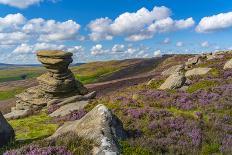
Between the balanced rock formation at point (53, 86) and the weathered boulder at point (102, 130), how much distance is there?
32.0 m

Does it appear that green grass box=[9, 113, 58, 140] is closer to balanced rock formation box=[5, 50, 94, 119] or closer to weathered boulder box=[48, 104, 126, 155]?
weathered boulder box=[48, 104, 126, 155]

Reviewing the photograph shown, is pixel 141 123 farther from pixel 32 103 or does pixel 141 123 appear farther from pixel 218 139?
pixel 32 103

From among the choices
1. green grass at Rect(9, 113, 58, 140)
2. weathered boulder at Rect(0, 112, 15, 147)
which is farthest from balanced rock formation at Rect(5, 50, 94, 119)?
weathered boulder at Rect(0, 112, 15, 147)

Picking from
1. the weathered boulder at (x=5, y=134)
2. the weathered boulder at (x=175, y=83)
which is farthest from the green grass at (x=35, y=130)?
the weathered boulder at (x=175, y=83)

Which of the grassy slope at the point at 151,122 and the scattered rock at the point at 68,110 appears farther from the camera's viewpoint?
the scattered rock at the point at 68,110

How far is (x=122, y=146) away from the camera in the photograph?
46.5 feet

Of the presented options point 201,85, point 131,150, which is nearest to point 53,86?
point 201,85

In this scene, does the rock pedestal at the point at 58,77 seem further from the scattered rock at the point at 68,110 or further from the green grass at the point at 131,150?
the green grass at the point at 131,150

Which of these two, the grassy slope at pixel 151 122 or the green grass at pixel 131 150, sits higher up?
the green grass at pixel 131 150

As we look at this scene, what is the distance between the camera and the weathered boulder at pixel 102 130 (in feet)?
43.4

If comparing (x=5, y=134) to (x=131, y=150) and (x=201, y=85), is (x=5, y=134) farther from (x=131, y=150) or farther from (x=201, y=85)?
(x=201, y=85)

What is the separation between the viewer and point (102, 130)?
14578 millimetres

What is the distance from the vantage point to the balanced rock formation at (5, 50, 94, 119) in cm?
4862

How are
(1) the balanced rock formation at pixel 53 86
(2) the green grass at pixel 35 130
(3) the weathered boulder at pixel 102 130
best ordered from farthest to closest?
(1) the balanced rock formation at pixel 53 86, (2) the green grass at pixel 35 130, (3) the weathered boulder at pixel 102 130
